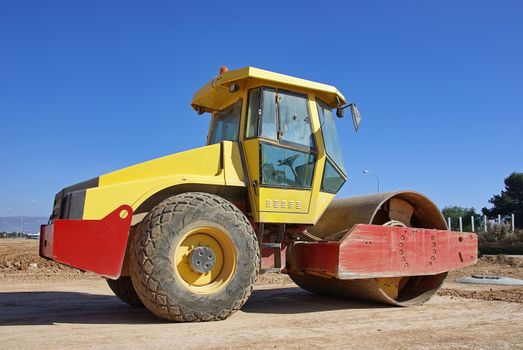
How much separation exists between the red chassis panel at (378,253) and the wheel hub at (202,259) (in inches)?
54.9

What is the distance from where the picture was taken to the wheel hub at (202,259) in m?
5.27

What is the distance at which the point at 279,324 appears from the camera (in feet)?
17.3

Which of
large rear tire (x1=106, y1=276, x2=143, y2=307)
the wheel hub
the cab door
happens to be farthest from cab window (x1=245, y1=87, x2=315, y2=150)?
large rear tire (x1=106, y1=276, x2=143, y2=307)

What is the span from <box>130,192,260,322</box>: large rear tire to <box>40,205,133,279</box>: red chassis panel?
17cm

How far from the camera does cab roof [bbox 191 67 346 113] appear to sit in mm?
6072

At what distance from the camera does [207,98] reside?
7027 mm

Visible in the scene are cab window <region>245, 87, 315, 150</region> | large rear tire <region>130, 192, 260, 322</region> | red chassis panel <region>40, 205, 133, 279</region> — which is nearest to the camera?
red chassis panel <region>40, 205, 133, 279</region>

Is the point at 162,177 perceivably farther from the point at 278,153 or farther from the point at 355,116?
the point at 355,116

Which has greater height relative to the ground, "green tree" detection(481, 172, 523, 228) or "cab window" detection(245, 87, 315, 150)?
"green tree" detection(481, 172, 523, 228)

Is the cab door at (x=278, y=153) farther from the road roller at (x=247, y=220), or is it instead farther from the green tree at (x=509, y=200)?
the green tree at (x=509, y=200)

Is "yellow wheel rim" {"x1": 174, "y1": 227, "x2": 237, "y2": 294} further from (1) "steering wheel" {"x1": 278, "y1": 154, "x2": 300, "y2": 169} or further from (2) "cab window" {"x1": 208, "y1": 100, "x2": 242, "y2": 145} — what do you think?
(2) "cab window" {"x1": 208, "y1": 100, "x2": 242, "y2": 145}

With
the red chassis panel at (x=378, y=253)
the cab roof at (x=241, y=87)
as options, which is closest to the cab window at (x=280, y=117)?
the cab roof at (x=241, y=87)

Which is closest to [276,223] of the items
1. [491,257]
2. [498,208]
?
[491,257]

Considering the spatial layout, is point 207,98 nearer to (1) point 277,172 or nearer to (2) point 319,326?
(1) point 277,172
